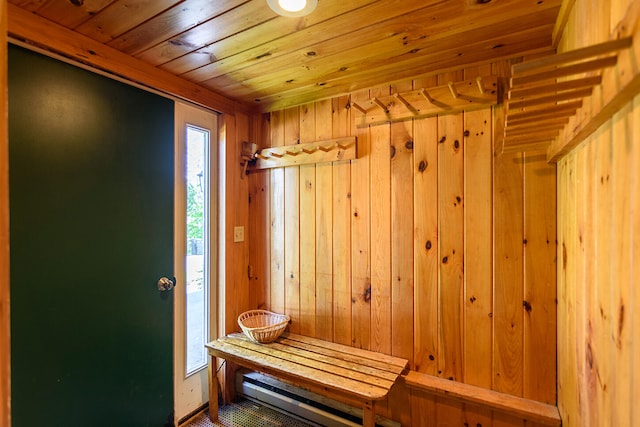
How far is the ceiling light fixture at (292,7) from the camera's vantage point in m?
1.12

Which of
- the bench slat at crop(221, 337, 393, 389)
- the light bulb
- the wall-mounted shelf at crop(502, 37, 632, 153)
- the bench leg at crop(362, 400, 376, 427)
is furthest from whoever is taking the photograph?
the bench slat at crop(221, 337, 393, 389)

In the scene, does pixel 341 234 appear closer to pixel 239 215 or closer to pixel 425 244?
pixel 425 244

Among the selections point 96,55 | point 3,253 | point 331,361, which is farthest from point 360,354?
point 96,55

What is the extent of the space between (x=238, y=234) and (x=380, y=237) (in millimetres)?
1026

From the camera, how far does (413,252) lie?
67.6 inches

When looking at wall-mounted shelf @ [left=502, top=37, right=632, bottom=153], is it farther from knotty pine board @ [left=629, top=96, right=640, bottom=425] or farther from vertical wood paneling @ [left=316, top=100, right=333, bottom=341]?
vertical wood paneling @ [left=316, top=100, right=333, bottom=341]

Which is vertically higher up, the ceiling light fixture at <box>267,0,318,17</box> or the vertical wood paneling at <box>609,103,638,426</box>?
the ceiling light fixture at <box>267,0,318,17</box>

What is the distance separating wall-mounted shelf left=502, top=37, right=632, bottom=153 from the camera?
0.63 metres

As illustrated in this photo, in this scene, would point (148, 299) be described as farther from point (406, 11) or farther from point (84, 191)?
point (406, 11)

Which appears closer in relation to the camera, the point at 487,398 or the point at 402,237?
the point at 487,398

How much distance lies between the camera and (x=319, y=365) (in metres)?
1.66

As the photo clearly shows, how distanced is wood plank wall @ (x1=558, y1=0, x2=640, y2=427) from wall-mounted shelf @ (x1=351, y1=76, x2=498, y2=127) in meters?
0.32

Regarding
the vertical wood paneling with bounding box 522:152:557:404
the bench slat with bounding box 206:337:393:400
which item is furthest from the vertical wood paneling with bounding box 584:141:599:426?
the bench slat with bounding box 206:337:393:400

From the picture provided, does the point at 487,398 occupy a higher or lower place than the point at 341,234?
lower
